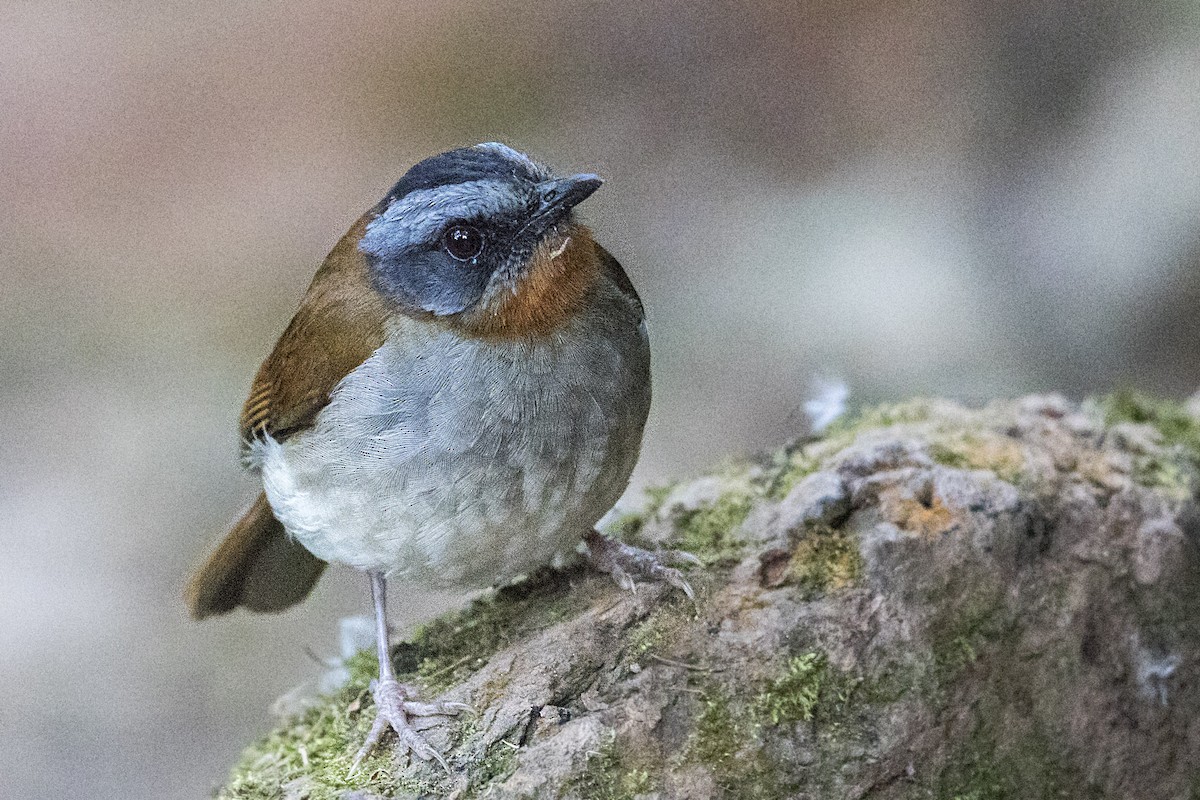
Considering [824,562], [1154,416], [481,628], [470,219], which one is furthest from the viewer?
[1154,416]

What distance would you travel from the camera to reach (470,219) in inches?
112

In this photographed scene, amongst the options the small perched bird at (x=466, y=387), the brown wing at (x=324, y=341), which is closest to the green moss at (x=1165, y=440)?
the small perched bird at (x=466, y=387)

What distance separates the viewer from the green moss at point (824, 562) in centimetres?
314

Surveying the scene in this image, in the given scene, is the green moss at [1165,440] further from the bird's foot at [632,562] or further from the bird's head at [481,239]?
the bird's head at [481,239]

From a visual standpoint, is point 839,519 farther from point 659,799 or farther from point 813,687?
point 659,799

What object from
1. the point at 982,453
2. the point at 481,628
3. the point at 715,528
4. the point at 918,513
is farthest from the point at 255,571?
the point at 982,453

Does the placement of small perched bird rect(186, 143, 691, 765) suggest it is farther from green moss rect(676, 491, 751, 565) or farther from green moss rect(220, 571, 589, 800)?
green moss rect(676, 491, 751, 565)

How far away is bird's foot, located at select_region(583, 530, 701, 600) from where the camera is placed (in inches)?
125

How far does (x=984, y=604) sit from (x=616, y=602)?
994 millimetres

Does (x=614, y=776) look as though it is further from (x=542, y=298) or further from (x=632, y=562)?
(x=542, y=298)

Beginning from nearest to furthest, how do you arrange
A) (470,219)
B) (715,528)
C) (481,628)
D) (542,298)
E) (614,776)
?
1. (614,776)
2. (470,219)
3. (542,298)
4. (481,628)
5. (715,528)

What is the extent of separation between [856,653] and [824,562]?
0.94ft

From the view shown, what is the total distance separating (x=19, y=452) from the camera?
6.76 meters

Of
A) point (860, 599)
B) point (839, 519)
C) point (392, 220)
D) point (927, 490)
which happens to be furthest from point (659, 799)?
point (392, 220)
